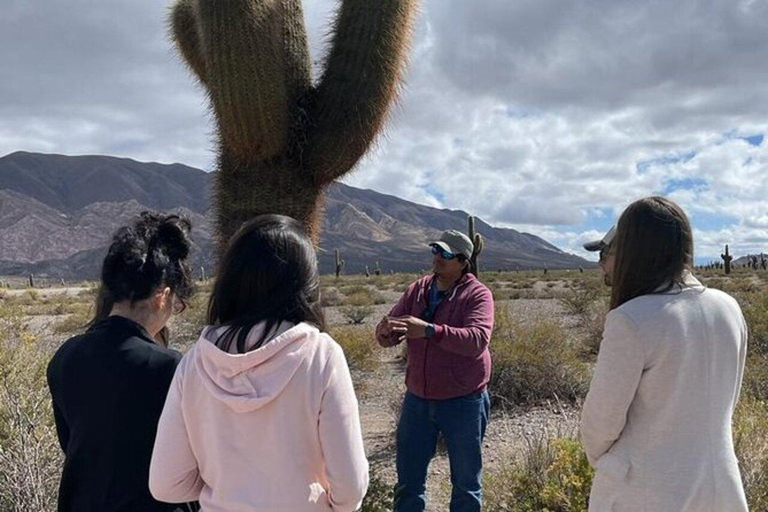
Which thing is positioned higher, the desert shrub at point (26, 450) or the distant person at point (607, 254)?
the distant person at point (607, 254)

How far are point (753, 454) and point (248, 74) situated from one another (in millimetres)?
3767

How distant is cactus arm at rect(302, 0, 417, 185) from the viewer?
3.73 metres

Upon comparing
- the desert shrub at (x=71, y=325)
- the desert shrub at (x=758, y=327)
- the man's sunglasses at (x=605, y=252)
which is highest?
the man's sunglasses at (x=605, y=252)

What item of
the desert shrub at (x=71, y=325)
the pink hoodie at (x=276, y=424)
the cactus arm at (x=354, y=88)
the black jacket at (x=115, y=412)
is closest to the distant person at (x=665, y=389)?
the pink hoodie at (x=276, y=424)

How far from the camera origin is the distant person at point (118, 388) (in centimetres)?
205

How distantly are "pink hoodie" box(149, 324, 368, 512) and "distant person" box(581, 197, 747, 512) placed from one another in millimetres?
780

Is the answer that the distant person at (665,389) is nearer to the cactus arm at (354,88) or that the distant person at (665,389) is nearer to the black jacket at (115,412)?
the black jacket at (115,412)

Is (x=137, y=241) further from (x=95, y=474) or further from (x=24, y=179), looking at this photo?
(x=24, y=179)

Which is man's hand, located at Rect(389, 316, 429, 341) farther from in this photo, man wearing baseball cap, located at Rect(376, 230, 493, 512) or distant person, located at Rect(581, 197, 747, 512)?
distant person, located at Rect(581, 197, 747, 512)

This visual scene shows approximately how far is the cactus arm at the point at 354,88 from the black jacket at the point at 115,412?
1.88m

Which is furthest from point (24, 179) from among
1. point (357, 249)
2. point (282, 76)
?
point (282, 76)

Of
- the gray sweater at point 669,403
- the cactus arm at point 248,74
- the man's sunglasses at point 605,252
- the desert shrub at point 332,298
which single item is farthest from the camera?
the desert shrub at point 332,298

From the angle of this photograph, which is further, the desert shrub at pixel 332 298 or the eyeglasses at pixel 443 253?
the desert shrub at pixel 332 298

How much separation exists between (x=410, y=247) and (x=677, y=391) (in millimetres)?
170846
